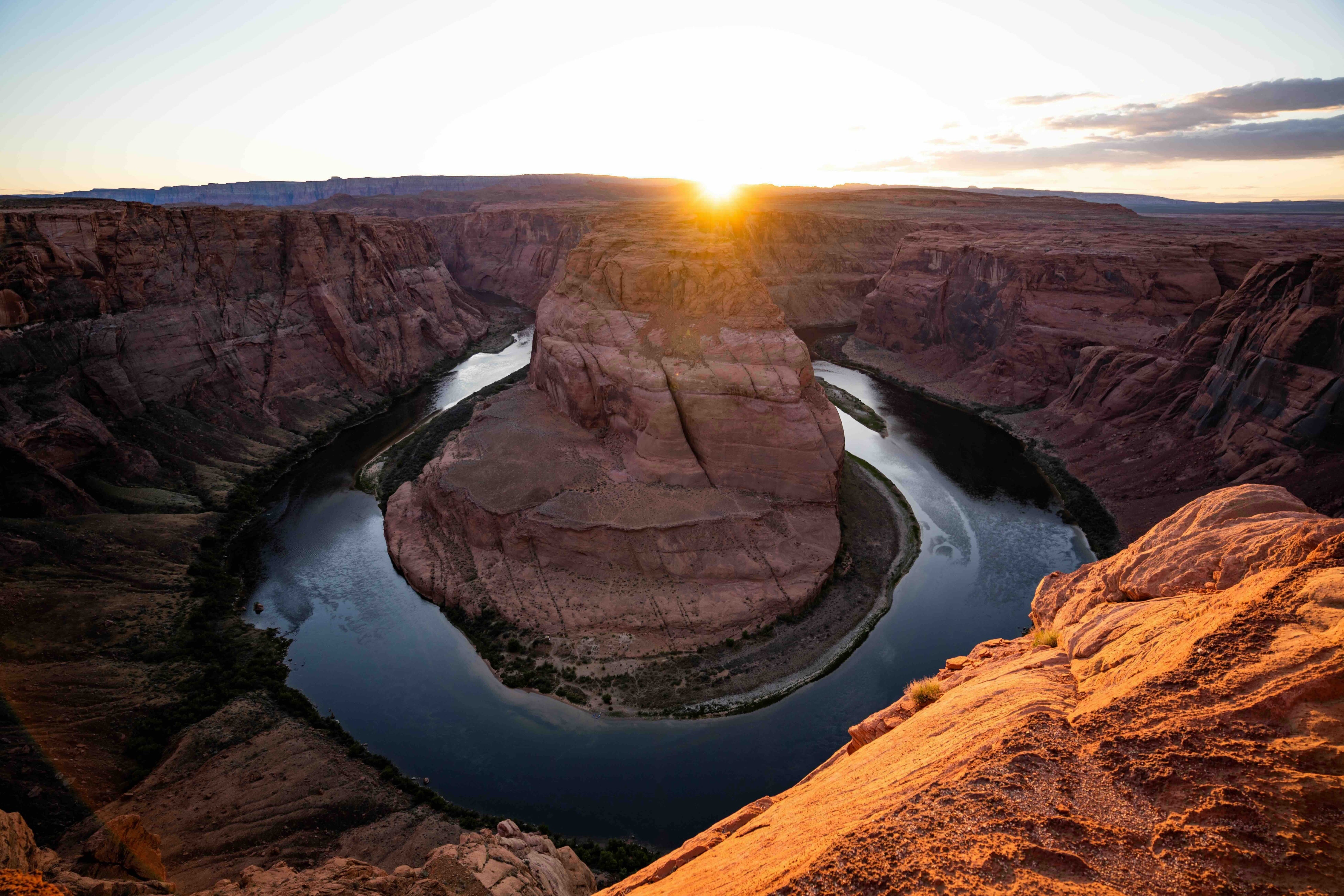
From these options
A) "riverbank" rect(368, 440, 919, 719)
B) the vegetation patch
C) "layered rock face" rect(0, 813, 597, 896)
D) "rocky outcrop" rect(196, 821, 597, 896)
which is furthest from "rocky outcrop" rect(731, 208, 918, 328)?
"layered rock face" rect(0, 813, 597, 896)

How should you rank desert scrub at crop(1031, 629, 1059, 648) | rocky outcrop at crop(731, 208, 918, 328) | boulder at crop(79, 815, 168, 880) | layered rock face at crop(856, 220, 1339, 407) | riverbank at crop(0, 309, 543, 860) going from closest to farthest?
desert scrub at crop(1031, 629, 1059, 648)
boulder at crop(79, 815, 168, 880)
riverbank at crop(0, 309, 543, 860)
layered rock face at crop(856, 220, 1339, 407)
rocky outcrop at crop(731, 208, 918, 328)

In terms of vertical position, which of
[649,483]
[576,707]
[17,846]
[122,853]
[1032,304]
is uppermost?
[1032,304]

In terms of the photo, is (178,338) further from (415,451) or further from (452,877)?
(452,877)

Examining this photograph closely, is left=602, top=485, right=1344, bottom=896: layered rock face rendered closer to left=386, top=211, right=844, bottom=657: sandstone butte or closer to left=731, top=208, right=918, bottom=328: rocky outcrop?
left=386, top=211, right=844, bottom=657: sandstone butte

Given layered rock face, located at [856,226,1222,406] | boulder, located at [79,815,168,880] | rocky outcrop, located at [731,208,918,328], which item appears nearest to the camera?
boulder, located at [79,815,168,880]

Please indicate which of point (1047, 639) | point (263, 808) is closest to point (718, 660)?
point (1047, 639)

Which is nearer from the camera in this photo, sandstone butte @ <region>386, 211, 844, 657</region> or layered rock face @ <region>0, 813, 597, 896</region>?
layered rock face @ <region>0, 813, 597, 896</region>

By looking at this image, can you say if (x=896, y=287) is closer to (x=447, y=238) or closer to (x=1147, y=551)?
(x=1147, y=551)

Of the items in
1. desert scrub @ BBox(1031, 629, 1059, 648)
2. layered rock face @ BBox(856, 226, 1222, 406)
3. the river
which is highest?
layered rock face @ BBox(856, 226, 1222, 406)
